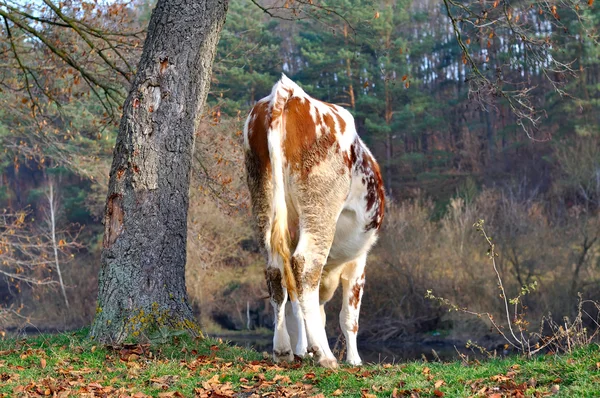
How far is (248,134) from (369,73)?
36362mm

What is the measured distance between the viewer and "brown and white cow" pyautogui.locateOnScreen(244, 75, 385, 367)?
616 centimetres

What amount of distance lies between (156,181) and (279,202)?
1486mm

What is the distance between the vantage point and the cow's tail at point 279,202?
614cm

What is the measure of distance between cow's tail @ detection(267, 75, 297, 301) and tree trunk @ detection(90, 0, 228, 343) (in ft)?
4.33

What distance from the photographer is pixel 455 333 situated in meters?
28.5

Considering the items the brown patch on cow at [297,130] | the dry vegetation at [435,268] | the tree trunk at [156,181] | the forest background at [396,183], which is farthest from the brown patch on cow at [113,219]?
the dry vegetation at [435,268]

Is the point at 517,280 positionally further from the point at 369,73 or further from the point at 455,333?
the point at 369,73

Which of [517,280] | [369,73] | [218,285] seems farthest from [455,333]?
[369,73]

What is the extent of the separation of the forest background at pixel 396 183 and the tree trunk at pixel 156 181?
444 centimetres

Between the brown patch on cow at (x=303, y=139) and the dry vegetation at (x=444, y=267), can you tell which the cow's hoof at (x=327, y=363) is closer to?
the brown patch on cow at (x=303, y=139)

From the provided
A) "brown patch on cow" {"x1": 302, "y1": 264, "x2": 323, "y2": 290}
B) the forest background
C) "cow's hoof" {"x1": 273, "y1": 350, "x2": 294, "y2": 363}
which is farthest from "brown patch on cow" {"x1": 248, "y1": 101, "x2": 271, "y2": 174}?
the forest background

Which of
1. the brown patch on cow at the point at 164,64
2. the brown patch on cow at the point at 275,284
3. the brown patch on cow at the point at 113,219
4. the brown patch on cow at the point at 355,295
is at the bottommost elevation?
the brown patch on cow at the point at 355,295

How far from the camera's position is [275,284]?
634cm

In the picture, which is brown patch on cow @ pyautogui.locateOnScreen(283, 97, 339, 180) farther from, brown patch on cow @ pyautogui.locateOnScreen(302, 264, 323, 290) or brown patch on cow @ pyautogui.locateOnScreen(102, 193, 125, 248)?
brown patch on cow @ pyautogui.locateOnScreen(102, 193, 125, 248)
